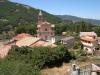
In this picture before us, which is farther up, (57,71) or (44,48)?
(44,48)

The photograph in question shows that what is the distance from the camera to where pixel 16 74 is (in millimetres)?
24922

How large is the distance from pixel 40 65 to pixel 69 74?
4850 millimetres

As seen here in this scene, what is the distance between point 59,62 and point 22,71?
1011 cm

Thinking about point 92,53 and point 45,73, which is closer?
point 45,73

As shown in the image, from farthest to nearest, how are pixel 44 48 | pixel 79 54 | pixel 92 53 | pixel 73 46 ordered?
pixel 73 46 → pixel 92 53 → pixel 79 54 → pixel 44 48

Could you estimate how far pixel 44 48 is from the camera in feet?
115

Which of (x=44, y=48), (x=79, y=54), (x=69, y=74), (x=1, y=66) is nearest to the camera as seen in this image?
(x=1, y=66)

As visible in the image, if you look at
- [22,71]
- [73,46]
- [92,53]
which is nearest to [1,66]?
[22,71]

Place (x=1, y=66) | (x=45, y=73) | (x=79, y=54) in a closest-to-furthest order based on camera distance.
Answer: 1. (x=1, y=66)
2. (x=45, y=73)
3. (x=79, y=54)

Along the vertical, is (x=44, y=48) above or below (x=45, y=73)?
above

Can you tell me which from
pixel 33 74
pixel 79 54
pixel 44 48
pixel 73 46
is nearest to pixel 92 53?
pixel 79 54

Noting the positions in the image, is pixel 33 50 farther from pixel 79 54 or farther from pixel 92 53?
pixel 92 53

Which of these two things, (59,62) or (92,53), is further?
(92,53)

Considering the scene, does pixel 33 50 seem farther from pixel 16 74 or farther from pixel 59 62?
pixel 16 74
